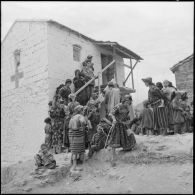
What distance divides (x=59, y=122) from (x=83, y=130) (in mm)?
2666

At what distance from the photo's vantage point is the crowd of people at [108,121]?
31.0 feet

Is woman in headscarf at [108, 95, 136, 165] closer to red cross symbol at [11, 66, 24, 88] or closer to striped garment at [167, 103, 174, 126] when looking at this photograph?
striped garment at [167, 103, 174, 126]

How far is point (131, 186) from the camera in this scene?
7559mm

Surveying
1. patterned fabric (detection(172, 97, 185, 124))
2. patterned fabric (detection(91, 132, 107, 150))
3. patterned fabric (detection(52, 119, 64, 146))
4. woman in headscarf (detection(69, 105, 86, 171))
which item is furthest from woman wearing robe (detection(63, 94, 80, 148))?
patterned fabric (detection(172, 97, 185, 124))

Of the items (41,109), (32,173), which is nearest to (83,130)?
(32,173)

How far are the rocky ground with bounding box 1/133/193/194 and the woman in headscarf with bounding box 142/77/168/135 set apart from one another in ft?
1.92

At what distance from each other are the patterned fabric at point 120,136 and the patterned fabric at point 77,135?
0.81m

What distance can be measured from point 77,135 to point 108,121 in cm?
114

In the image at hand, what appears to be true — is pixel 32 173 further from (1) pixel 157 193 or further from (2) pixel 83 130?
(1) pixel 157 193

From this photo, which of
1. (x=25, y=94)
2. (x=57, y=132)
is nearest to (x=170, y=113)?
(x=57, y=132)

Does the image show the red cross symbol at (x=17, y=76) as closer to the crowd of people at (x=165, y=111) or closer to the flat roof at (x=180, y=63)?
the crowd of people at (x=165, y=111)

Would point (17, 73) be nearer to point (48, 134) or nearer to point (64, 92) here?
point (64, 92)

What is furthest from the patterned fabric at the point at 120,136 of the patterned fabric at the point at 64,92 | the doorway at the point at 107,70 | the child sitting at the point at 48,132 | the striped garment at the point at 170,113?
the doorway at the point at 107,70

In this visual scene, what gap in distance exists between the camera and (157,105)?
35.4 ft
